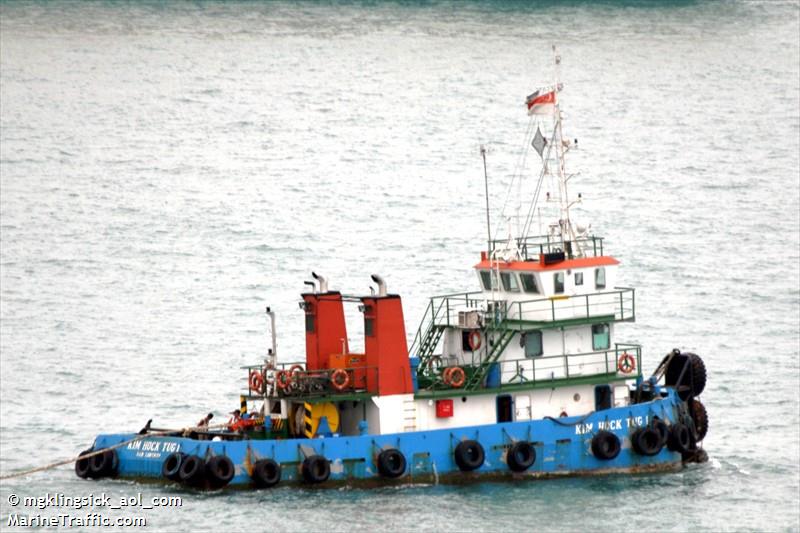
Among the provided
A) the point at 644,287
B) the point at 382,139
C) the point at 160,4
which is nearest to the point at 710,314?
the point at 644,287

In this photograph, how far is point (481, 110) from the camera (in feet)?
348

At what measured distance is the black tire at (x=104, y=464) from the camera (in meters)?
46.7

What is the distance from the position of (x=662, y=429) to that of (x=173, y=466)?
1043cm

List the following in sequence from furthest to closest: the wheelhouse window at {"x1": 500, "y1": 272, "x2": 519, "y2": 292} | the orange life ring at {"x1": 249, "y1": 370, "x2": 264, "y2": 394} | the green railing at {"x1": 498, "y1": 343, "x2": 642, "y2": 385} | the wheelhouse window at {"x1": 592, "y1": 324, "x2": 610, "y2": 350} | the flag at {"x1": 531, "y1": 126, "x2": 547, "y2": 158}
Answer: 1. the wheelhouse window at {"x1": 592, "y1": 324, "x2": 610, "y2": 350}
2. the wheelhouse window at {"x1": 500, "y1": 272, "x2": 519, "y2": 292}
3. the green railing at {"x1": 498, "y1": 343, "x2": 642, "y2": 385}
4. the flag at {"x1": 531, "y1": 126, "x2": 547, "y2": 158}
5. the orange life ring at {"x1": 249, "y1": 370, "x2": 264, "y2": 394}

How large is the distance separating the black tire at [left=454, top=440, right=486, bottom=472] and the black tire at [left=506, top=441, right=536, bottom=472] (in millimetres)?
583

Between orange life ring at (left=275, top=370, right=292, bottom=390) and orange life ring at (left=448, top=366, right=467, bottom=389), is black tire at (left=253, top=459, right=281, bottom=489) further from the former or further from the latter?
orange life ring at (left=448, top=366, right=467, bottom=389)

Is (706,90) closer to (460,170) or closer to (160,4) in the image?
(460,170)

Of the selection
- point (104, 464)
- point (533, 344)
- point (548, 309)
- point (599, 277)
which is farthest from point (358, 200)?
point (104, 464)

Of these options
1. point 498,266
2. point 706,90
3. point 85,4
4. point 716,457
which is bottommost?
point 716,457

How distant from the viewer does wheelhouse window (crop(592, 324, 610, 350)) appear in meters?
49.3

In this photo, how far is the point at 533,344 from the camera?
160ft

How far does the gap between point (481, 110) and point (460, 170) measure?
38.6ft

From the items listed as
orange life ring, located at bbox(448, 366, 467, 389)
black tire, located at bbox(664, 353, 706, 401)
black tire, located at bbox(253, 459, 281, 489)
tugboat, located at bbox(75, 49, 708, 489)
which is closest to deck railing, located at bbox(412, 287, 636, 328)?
tugboat, located at bbox(75, 49, 708, 489)

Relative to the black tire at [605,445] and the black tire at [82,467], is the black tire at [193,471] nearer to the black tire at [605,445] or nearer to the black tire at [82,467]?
the black tire at [82,467]
